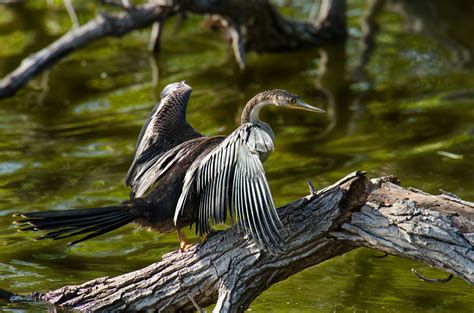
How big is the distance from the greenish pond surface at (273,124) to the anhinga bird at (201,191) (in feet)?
2.45

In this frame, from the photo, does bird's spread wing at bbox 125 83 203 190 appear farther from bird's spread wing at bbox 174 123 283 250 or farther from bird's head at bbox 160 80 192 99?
bird's spread wing at bbox 174 123 283 250

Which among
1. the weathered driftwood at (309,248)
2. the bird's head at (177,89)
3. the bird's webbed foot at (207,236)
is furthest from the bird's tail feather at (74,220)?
the bird's head at (177,89)

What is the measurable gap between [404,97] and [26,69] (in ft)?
12.8

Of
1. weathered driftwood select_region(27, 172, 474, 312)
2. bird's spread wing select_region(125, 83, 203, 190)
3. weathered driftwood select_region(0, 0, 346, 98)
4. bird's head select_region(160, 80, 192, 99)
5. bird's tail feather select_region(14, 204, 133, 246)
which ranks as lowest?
weathered driftwood select_region(27, 172, 474, 312)

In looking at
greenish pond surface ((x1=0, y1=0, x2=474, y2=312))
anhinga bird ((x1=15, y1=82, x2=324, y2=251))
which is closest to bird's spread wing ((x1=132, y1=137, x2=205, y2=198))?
anhinga bird ((x1=15, y1=82, x2=324, y2=251))

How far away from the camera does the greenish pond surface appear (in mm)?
6070

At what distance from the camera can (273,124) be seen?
9070 mm

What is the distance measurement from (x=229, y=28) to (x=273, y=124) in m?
1.55

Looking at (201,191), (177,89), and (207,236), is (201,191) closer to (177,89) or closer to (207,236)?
(207,236)

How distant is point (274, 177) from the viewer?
7719 millimetres

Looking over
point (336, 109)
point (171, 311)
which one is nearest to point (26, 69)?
point (336, 109)

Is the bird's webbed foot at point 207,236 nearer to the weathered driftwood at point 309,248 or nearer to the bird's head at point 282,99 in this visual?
the weathered driftwood at point 309,248

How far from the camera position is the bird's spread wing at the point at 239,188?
4551mm

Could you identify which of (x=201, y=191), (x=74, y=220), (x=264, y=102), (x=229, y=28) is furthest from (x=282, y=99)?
(x=229, y=28)
